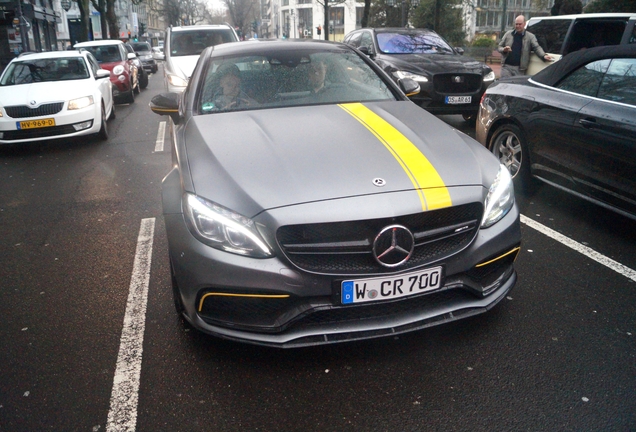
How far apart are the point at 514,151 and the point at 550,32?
213 inches

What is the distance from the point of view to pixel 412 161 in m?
3.09

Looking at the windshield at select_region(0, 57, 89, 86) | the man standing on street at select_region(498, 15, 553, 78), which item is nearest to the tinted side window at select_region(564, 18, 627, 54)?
the man standing on street at select_region(498, 15, 553, 78)

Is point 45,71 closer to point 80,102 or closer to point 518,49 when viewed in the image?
point 80,102

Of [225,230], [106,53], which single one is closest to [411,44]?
[225,230]

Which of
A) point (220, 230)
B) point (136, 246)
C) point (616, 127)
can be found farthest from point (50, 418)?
point (616, 127)

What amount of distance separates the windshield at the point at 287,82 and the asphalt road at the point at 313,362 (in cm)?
136

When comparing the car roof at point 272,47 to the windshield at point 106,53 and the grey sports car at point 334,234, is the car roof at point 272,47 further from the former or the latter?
the windshield at point 106,53

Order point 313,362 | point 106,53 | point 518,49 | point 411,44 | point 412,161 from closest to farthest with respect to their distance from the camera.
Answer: point 313,362, point 412,161, point 518,49, point 411,44, point 106,53

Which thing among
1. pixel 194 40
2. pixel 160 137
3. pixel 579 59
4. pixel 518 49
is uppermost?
pixel 579 59

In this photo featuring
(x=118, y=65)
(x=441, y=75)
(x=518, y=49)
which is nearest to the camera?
(x=441, y=75)

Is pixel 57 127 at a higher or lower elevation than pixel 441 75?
lower

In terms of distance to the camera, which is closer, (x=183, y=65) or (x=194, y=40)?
(x=183, y=65)

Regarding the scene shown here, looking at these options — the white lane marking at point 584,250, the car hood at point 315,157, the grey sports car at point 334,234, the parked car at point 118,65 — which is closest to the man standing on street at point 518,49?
the white lane marking at point 584,250

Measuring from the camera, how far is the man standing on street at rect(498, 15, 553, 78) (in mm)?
10258
